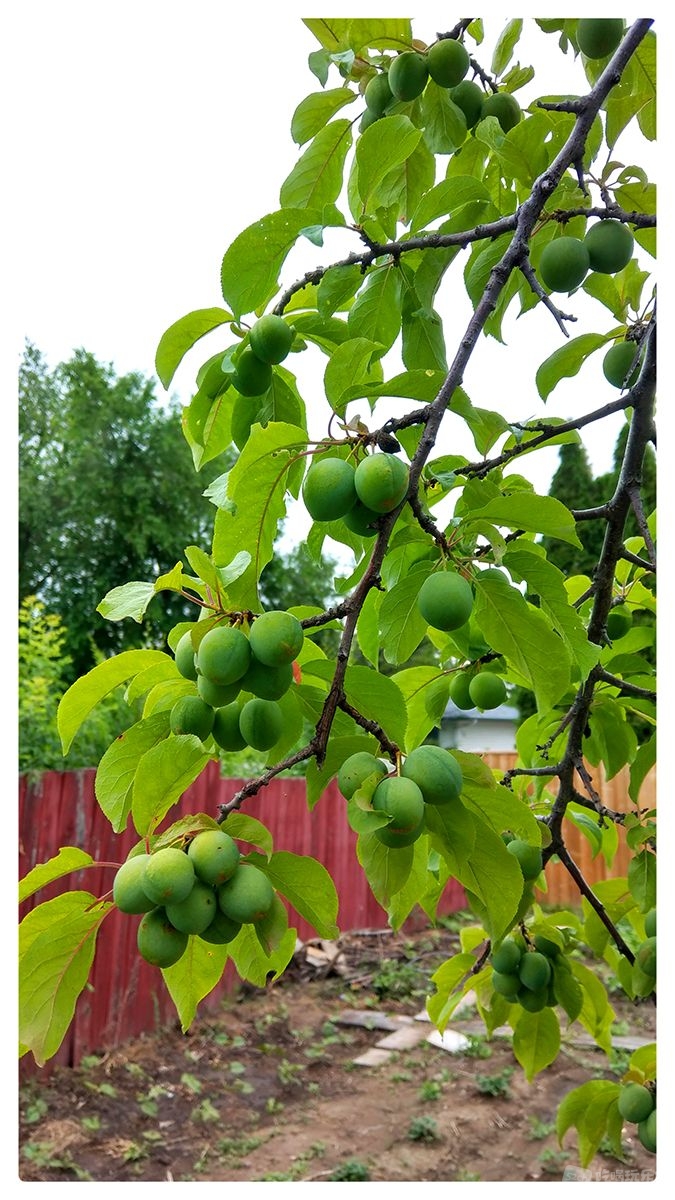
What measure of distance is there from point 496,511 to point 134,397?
347 inches

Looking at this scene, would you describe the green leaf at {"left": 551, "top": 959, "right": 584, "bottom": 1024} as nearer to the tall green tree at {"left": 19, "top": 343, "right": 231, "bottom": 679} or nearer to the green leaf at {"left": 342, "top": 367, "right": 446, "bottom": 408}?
the green leaf at {"left": 342, "top": 367, "right": 446, "bottom": 408}

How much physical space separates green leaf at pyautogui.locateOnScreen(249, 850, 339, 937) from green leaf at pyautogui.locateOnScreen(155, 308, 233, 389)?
490mm

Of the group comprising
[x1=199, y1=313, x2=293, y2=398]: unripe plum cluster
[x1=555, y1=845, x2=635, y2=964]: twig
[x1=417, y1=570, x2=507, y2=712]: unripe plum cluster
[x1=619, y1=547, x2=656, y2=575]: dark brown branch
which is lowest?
[x1=555, y1=845, x2=635, y2=964]: twig

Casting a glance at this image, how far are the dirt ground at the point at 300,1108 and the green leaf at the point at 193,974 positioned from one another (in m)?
2.08

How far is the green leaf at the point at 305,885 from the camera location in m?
0.67

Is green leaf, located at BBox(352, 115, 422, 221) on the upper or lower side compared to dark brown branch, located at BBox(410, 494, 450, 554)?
upper

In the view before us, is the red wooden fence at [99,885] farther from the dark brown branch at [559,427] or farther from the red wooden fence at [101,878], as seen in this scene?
the dark brown branch at [559,427]

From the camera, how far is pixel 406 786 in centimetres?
57

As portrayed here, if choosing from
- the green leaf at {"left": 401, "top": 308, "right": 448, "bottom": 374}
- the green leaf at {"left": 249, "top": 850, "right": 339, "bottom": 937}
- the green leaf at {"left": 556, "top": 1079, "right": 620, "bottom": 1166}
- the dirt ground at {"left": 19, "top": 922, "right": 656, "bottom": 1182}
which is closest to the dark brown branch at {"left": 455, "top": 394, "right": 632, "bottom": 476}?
the green leaf at {"left": 401, "top": 308, "right": 448, "bottom": 374}

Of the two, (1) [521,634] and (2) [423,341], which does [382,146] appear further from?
(1) [521,634]

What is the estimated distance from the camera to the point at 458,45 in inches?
35.4

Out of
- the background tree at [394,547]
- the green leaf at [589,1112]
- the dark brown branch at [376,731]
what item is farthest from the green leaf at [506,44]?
the green leaf at [589,1112]

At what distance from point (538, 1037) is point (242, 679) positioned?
3.16 feet

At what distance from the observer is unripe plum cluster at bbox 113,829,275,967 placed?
0.56 m
